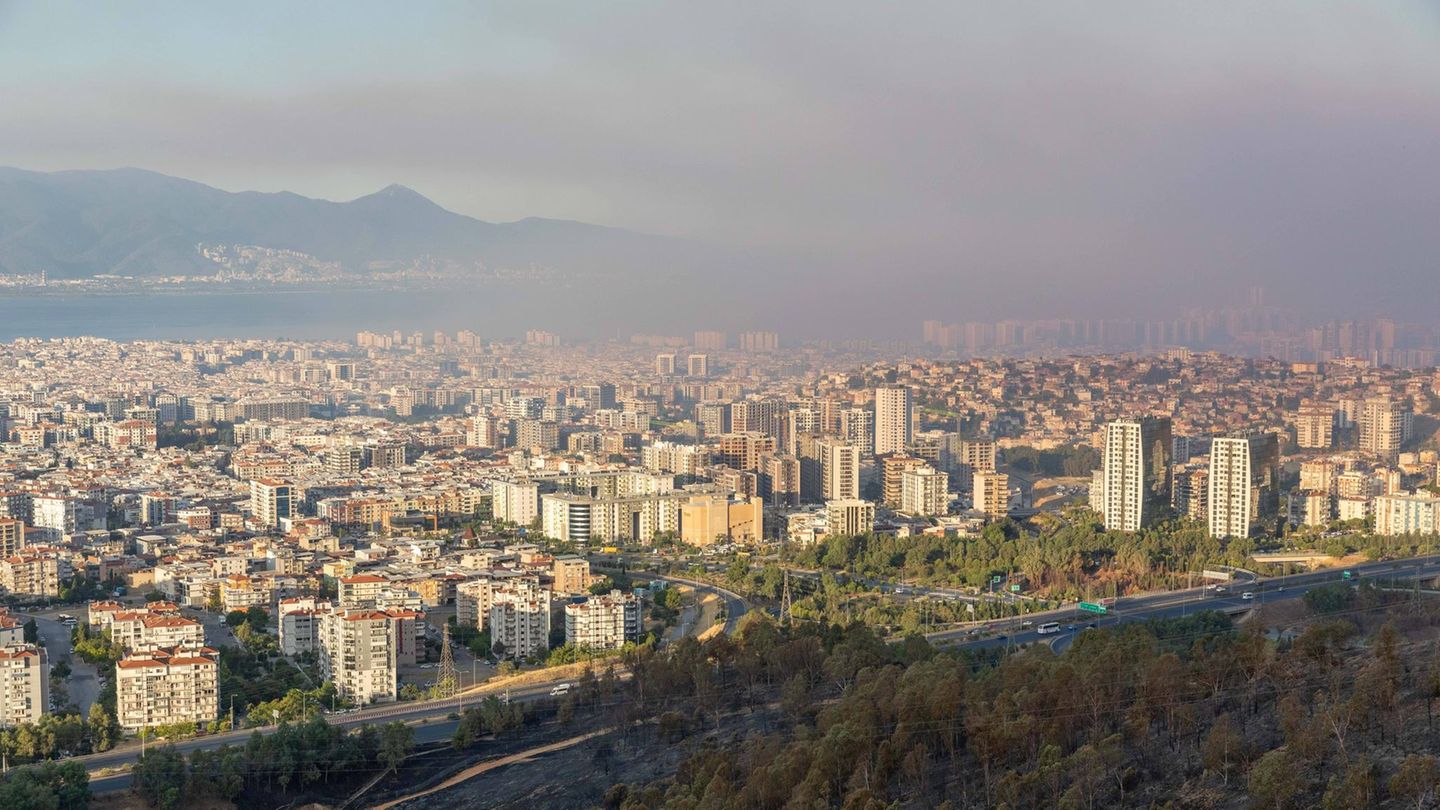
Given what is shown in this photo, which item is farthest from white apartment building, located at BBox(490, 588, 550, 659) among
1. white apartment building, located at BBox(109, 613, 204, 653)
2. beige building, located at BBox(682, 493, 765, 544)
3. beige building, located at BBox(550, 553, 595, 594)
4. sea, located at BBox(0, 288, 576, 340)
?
sea, located at BBox(0, 288, 576, 340)

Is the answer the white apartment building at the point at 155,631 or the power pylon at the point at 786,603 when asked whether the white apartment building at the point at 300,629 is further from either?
the power pylon at the point at 786,603

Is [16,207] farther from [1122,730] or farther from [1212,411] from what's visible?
[1122,730]

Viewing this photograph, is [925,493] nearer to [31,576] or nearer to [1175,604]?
[1175,604]

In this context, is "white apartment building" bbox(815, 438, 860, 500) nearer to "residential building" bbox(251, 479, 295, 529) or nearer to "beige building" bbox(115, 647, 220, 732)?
"residential building" bbox(251, 479, 295, 529)

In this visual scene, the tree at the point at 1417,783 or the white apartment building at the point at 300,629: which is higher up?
the tree at the point at 1417,783

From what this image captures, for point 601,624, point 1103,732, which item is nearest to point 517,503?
point 601,624

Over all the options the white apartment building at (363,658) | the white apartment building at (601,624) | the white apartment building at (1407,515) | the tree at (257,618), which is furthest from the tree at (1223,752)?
the white apartment building at (1407,515)

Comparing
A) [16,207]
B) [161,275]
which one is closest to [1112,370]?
[161,275]
